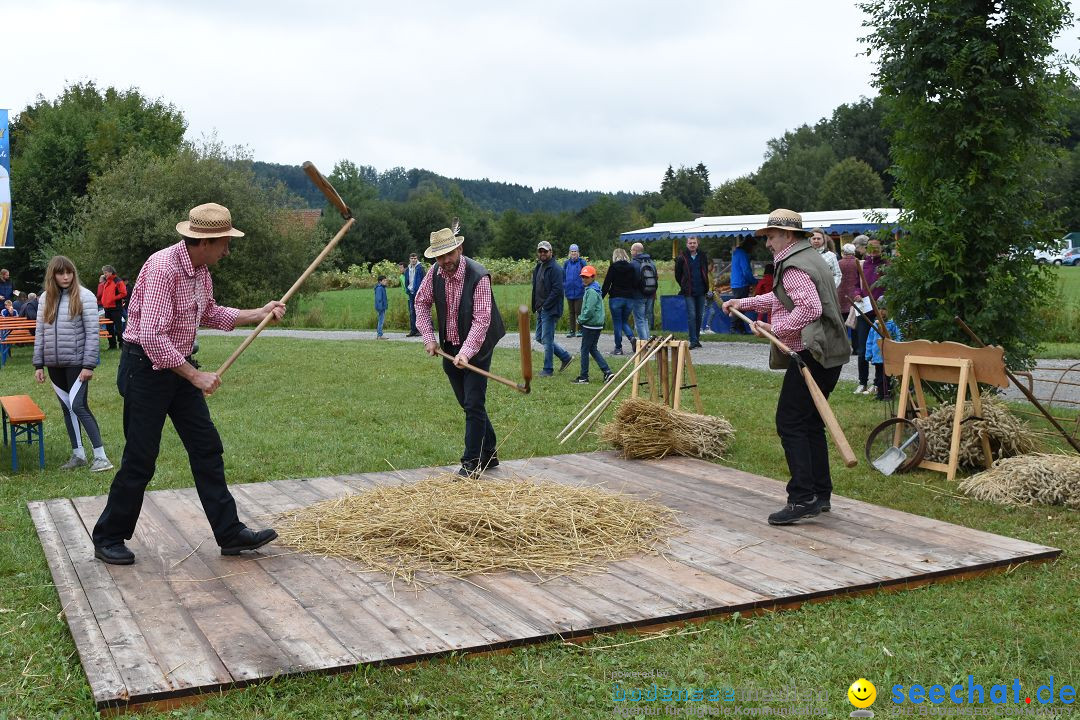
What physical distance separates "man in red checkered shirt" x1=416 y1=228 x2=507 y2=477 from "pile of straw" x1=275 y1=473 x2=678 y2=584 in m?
0.92

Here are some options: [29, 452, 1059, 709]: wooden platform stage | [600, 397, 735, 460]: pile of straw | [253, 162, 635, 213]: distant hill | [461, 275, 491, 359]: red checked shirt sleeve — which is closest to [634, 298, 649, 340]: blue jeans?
[600, 397, 735, 460]: pile of straw

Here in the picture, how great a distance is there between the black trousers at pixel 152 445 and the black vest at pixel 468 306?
222cm

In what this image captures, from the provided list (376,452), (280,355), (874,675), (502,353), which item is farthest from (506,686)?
(280,355)

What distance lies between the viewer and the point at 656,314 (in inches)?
968

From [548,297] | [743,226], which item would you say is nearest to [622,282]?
[548,297]

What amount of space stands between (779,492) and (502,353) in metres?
11.2

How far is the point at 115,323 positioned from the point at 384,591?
17176 mm

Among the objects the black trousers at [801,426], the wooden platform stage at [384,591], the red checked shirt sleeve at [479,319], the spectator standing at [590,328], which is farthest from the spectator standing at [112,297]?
the black trousers at [801,426]

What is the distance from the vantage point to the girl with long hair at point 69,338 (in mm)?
8414

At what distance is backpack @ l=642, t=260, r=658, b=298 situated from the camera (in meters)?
15.5

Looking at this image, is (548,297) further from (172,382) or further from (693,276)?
(172,382)

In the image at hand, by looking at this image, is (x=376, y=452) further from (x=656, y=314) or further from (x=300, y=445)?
(x=656, y=314)

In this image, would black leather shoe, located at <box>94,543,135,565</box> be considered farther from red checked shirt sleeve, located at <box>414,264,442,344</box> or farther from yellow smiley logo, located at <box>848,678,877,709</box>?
yellow smiley logo, located at <box>848,678,877,709</box>

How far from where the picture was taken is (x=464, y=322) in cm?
738
